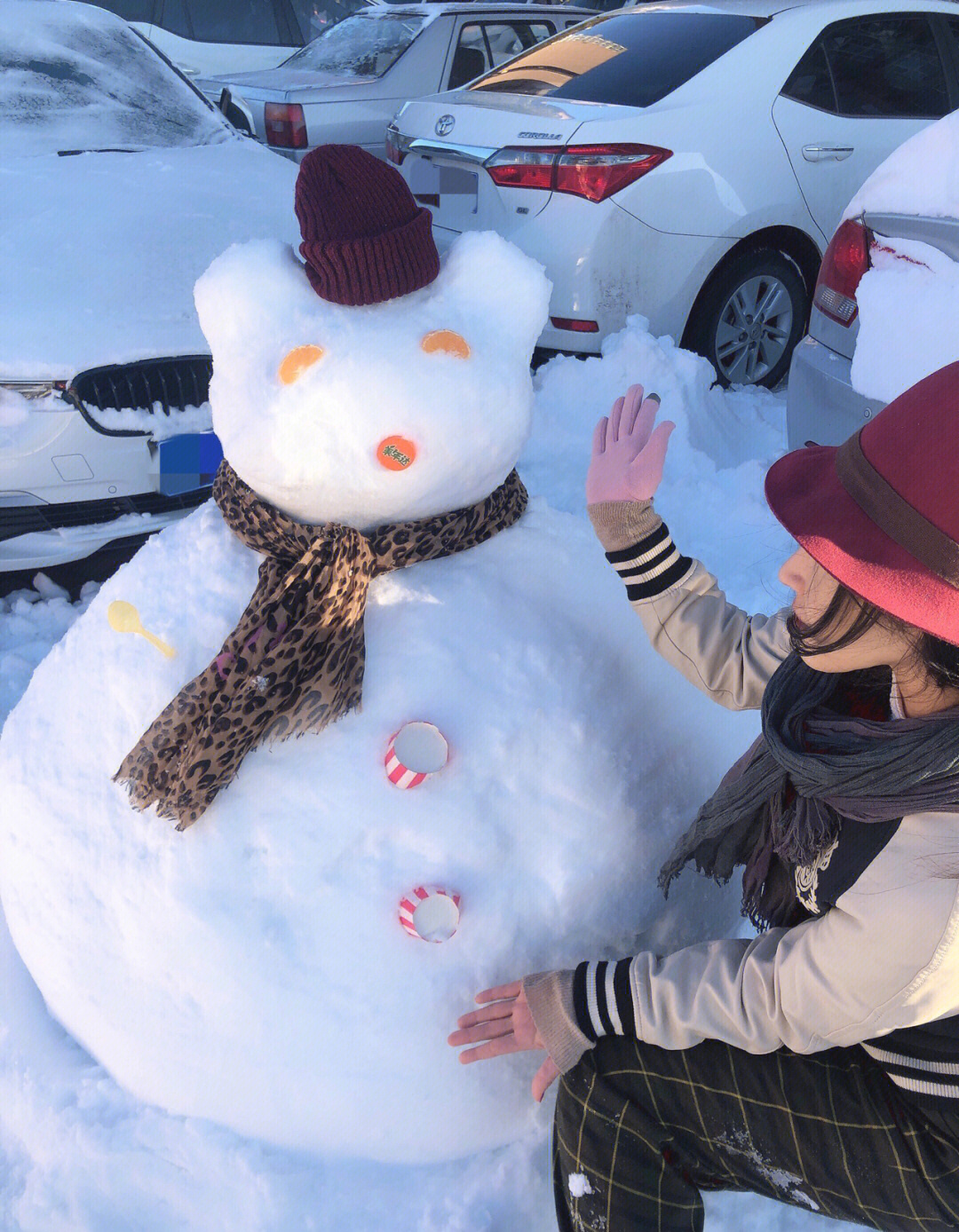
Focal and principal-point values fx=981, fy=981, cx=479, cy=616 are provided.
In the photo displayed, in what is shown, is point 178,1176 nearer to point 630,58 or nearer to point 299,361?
point 299,361

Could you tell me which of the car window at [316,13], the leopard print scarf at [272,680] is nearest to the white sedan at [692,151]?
the leopard print scarf at [272,680]

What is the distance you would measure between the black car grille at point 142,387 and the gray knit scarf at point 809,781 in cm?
206

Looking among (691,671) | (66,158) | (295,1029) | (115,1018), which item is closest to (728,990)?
(691,671)

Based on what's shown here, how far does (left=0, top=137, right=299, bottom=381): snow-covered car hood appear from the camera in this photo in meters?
2.82

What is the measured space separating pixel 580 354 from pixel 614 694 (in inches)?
103

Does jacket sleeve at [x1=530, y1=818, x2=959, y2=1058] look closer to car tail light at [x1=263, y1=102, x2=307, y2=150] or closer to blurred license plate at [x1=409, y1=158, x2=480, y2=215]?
blurred license plate at [x1=409, y1=158, x2=480, y2=215]

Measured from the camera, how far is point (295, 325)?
153 cm

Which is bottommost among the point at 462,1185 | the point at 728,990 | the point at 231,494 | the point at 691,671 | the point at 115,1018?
the point at 462,1185

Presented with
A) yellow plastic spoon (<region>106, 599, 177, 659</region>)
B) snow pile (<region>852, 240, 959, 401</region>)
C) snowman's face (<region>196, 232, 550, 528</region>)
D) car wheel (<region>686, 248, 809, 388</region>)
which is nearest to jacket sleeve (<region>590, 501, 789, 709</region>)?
snowman's face (<region>196, 232, 550, 528</region>)

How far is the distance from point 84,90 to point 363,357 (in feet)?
11.5

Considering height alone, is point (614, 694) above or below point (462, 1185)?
above

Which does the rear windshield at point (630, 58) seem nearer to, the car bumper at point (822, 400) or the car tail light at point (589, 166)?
the car tail light at point (589, 166)

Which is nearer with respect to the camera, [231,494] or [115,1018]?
[115,1018]

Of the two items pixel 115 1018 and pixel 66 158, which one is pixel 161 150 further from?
pixel 115 1018
